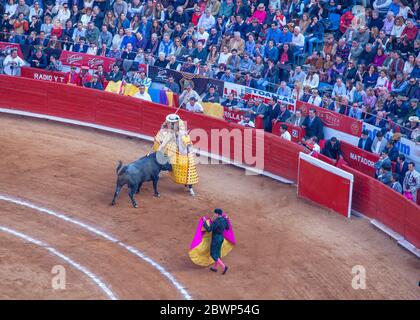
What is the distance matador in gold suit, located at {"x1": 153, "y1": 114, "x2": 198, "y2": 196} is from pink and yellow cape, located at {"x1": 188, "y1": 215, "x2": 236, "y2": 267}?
13.3 ft

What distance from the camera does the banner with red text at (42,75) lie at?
3095cm

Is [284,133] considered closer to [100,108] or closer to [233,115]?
[233,115]

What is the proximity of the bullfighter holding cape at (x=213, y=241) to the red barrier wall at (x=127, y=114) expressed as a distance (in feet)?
14.8

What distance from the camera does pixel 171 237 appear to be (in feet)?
74.1

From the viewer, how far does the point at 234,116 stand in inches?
1116

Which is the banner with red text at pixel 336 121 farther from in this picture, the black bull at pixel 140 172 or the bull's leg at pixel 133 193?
the bull's leg at pixel 133 193

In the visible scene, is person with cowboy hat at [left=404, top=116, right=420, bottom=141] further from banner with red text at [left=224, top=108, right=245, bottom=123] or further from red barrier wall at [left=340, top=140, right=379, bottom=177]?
banner with red text at [left=224, top=108, right=245, bottom=123]

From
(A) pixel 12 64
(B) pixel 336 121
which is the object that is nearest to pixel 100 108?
(A) pixel 12 64

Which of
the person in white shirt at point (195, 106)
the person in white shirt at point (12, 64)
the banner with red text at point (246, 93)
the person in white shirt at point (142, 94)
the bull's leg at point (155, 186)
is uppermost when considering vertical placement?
the person in white shirt at point (12, 64)

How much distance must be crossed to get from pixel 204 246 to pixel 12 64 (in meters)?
12.6

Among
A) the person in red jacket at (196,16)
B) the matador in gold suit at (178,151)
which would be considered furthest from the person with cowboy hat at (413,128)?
the person in red jacket at (196,16)

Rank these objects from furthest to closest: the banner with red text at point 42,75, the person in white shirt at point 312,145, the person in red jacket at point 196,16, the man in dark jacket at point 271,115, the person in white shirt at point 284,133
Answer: the person in red jacket at point 196,16, the banner with red text at point 42,75, the man in dark jacket at point 271,115, the person in white shirt at point 284,133, the person in white shirt at point 312,145

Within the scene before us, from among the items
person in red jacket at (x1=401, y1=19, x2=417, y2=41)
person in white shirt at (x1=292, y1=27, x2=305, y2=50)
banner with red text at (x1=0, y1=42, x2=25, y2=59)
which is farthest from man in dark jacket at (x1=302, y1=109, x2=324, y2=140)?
banner with red text at (x1=0, y1=42, x2=25, y2=59)
